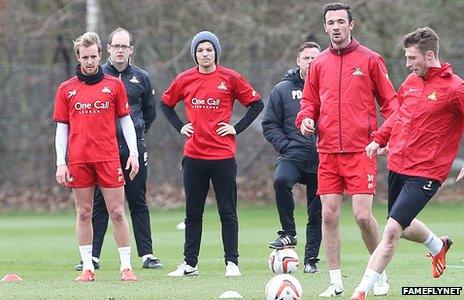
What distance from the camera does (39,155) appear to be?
24.7 m

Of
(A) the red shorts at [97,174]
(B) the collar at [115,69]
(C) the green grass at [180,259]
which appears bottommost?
(C) the green grass at [180,259]

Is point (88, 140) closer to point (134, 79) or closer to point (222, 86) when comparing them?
point (222, 86)

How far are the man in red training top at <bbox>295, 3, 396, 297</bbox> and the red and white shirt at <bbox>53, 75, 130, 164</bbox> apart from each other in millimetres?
2209

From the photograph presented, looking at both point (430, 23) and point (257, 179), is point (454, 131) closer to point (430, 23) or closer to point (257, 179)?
point (257, 179)

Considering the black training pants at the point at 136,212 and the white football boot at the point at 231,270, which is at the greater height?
the black training pants at the point at 136,212

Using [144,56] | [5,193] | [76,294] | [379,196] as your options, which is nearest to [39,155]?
[5,193]

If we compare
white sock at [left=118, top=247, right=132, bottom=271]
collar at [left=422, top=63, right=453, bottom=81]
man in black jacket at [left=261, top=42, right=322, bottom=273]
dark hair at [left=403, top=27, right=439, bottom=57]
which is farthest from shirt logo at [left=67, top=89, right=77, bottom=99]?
collar at [left=422, top=63, right=453, bottom=81]

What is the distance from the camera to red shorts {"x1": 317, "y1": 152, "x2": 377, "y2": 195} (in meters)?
9.82

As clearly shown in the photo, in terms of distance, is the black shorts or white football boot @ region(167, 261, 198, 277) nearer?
the black shorts

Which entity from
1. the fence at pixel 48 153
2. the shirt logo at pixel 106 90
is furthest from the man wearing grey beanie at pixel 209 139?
the fence at pixel 48 153

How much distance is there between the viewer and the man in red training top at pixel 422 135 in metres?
9.29

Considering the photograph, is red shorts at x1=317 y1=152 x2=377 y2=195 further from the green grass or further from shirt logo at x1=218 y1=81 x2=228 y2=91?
shirt logo at x1=218 y1=81 x2=228 y2=91

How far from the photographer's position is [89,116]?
37.5 feet

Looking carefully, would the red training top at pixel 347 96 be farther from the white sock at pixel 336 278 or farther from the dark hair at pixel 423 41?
the white sock at pixel 336 278
